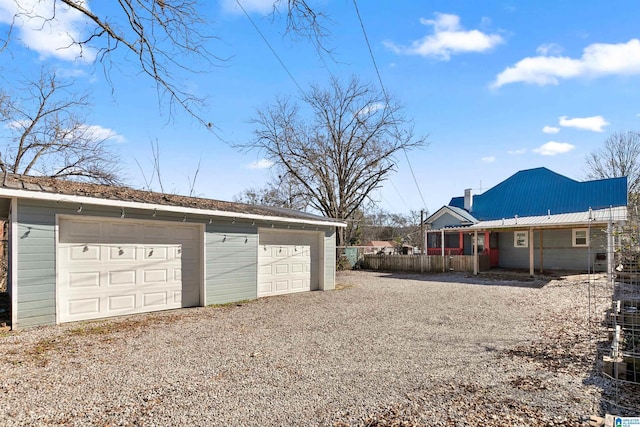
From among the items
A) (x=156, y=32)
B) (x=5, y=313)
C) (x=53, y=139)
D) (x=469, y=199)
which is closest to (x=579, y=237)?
(x=469, y=199)

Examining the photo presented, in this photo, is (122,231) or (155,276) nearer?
(122,231)

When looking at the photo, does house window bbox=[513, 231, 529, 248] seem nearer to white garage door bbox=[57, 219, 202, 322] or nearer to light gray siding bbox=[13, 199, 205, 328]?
white garage door bbox=[57, 219, 202, 322]

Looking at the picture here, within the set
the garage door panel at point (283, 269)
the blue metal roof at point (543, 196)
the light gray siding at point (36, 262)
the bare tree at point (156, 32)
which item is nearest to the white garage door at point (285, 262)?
the garage door panel at point (283, 269)

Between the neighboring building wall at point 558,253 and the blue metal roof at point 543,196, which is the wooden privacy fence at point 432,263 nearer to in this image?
the neighboring building wall at point 558,253

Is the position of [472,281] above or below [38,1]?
below

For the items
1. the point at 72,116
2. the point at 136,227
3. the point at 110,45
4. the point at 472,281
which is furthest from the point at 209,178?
the point at 110,45

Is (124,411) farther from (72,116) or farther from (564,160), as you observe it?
(564,160)

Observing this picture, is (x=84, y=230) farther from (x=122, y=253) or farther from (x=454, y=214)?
(x=454, y=214)

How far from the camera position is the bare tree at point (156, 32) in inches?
165

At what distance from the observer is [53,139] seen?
15.6m

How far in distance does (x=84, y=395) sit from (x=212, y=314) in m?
4.36

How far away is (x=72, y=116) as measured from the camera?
1553cm

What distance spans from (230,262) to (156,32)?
20.4 feet

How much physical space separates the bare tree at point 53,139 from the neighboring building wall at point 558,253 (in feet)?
66.3
